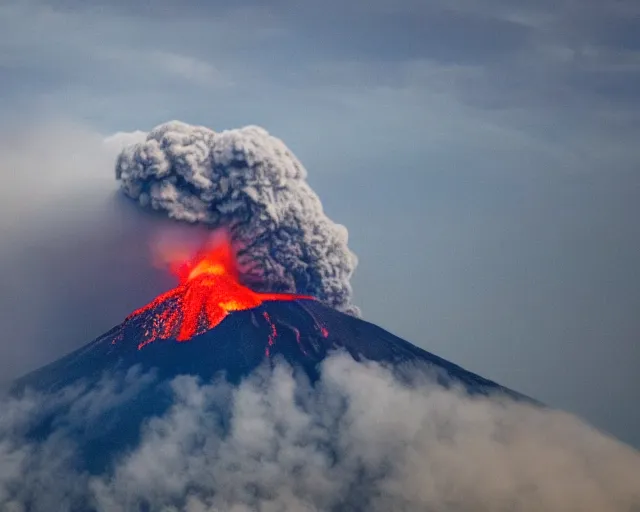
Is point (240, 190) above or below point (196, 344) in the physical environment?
above

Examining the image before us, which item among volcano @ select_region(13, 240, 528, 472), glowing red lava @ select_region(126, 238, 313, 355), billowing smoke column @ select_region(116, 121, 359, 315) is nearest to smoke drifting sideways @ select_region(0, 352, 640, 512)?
volcano @ select_region(13, 240, 528, 472)

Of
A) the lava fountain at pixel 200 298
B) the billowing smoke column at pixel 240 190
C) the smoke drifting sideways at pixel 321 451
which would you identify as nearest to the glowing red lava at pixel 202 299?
the lava fountain at pixel 200 298

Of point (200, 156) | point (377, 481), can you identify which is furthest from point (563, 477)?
point (200, 156)

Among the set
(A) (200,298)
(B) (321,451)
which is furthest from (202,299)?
(B) (321,451)

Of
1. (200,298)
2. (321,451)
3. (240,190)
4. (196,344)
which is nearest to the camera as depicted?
(240,190)

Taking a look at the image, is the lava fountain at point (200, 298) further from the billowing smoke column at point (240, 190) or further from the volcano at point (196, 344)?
the billowing smoke column at point (240, 190)

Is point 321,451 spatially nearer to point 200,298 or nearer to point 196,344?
point 196,344
